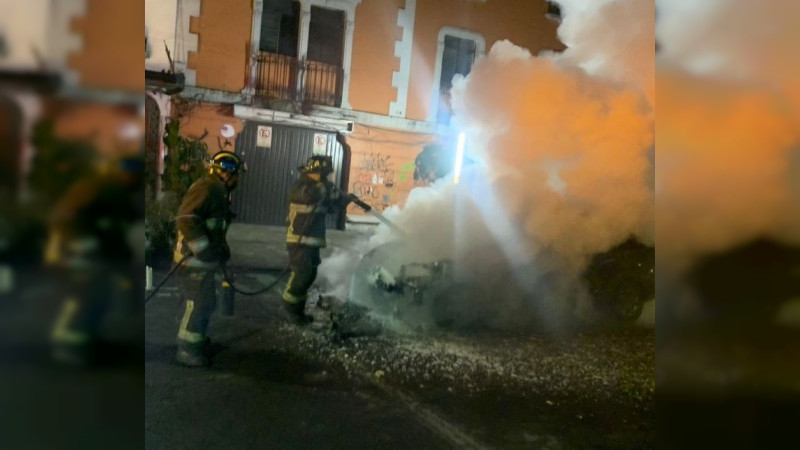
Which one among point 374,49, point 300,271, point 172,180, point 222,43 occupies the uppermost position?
point 374,49

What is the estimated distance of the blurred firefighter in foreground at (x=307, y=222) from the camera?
13.4ft

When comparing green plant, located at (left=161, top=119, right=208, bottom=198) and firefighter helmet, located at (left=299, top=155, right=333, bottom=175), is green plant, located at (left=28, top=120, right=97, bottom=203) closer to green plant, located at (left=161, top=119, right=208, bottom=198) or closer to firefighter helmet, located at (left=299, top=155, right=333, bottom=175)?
green plant, located at (left=161, top=119, right=208, bottom=198)

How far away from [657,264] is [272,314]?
311 cm

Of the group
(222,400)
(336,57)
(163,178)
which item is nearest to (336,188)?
(336,57)

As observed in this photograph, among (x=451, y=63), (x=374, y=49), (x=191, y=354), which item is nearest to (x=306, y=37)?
(x=374, y=49)

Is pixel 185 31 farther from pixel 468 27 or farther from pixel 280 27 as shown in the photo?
pixel 468 27

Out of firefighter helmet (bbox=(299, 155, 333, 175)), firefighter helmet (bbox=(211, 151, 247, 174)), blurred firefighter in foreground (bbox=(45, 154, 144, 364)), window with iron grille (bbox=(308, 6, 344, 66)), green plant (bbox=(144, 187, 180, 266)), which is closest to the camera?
blurred firefighter in foreground (bbox=(45, 154, 144, 364))

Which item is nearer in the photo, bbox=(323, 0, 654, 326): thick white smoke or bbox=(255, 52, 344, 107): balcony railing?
bbox=(255, 52, 344, 107): balcony railing

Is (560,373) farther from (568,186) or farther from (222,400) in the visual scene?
(222,400)

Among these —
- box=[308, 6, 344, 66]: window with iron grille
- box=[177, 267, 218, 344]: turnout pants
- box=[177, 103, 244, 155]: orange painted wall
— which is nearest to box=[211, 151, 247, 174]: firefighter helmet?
box=[177, 103, 244, 155]: orange painted wall

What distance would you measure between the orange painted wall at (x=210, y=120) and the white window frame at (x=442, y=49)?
163 centimetres

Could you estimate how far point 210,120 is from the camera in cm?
414

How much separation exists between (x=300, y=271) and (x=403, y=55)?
6.57 ft

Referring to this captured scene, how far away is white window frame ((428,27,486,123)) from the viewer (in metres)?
4.31
